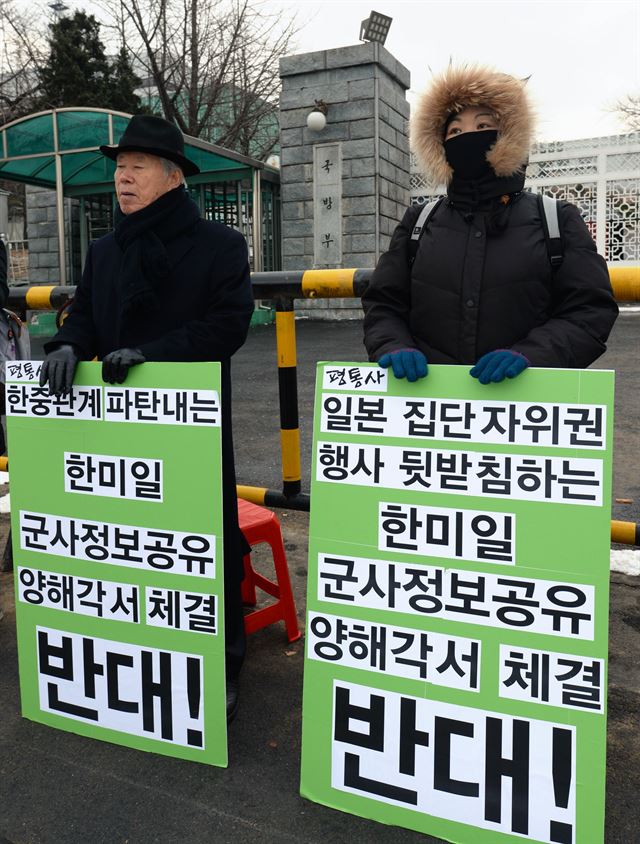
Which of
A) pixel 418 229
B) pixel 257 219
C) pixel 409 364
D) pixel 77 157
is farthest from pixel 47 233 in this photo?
pixel 409 364

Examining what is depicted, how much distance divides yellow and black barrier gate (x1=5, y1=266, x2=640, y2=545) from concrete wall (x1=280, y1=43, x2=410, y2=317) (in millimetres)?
11069

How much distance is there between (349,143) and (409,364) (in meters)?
13.8

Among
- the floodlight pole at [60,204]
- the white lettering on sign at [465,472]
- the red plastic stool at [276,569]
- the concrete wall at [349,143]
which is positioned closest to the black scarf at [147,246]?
the white lettering on sign at [465,472]

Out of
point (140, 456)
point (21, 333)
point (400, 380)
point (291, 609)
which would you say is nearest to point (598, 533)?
point (400, 380)

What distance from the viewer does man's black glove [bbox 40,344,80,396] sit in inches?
90.4

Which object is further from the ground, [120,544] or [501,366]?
[501,366]

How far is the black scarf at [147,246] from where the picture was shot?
A: 2336 mm

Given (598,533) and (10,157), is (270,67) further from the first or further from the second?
(598,533)

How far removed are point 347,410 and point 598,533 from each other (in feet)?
2.25

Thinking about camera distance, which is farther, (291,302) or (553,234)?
(291,302)

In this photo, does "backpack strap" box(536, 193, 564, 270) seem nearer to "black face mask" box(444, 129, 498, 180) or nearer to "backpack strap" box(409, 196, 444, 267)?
"black face mask" box(444, 129, 498, 180)

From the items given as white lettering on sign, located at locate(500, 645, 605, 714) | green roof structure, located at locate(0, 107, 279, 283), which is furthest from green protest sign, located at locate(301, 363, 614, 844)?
green roof structure, located at locate(0, 107, 279, 283)

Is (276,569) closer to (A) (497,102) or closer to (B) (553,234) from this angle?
(B) (553,234)

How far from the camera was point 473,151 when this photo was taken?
2.13 meters
